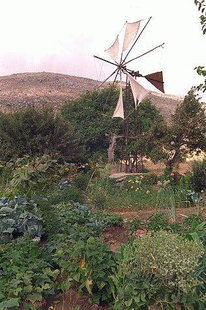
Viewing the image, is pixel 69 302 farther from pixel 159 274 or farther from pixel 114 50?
pixel 114 50

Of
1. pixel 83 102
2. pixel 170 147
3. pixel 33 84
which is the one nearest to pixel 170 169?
pixel 170 147

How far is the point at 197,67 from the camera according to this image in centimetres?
856

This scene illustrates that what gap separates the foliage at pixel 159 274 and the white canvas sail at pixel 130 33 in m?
14.6

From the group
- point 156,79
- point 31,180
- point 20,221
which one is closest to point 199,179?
point 31,180

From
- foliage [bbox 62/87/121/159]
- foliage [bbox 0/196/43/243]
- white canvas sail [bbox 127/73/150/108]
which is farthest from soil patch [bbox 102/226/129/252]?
foliage [bbox 62/87/121/159]

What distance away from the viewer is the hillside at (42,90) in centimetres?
4834

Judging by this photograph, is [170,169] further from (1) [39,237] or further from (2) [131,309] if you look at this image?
(2) [131,309]

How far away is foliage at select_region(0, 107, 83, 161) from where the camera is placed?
1516 cm

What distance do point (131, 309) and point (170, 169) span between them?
10.9 m

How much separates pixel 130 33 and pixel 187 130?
533 cm

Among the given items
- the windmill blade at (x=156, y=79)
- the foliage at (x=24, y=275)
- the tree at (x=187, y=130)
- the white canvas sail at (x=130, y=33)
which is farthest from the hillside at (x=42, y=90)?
the foliage at (x=24, y=275)

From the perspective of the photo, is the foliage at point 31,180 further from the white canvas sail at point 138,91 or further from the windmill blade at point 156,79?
the windmill blade at point 156,79

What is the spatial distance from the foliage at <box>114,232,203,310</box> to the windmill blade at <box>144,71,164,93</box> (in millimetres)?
13611

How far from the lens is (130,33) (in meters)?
17.3
